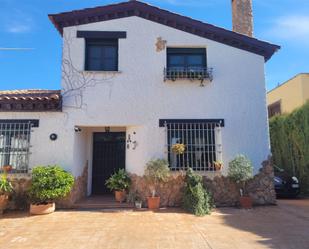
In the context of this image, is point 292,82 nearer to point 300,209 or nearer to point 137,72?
point 300,209

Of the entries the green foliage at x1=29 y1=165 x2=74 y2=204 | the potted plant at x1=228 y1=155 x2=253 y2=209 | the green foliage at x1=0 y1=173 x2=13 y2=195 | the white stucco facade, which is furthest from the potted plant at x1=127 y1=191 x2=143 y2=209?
the green foliage at x1=0 y1=173 x2=13 y2=195

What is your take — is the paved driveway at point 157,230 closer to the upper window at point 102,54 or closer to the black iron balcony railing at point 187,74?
the black iron balcony railing at point 187,74

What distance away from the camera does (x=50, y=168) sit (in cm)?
909

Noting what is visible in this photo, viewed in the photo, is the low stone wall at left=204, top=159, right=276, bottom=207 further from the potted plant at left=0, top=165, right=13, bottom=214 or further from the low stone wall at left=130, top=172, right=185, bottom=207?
the potted plant at left=0, top=165, right=13, bottom=214

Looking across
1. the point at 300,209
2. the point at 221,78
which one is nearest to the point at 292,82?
the point at 221,78

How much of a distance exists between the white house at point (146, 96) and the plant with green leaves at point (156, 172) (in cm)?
40

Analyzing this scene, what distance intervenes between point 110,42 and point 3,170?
19.1ft

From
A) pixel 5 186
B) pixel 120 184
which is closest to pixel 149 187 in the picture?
pixel 120 184

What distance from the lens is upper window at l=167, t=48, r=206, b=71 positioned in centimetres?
1080

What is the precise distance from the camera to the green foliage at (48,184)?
868 cm

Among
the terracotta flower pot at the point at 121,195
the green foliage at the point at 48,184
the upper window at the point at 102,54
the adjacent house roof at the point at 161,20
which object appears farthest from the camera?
the upper window at the point at 102,54

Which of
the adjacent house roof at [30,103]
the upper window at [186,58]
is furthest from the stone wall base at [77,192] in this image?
the upper window at [186,58]

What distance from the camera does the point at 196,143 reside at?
1032cm

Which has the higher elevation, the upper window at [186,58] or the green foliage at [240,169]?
the upper window at [186,58]
